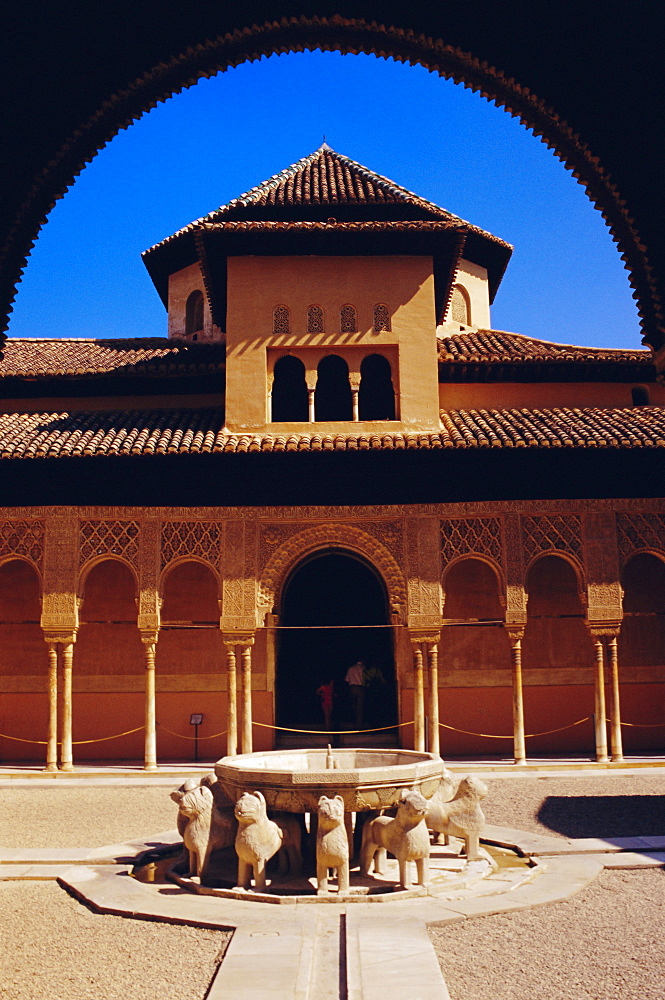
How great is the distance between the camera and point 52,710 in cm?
1562

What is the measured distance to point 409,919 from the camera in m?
6.55

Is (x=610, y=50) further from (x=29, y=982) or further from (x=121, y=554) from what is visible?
(x=121, y=554)

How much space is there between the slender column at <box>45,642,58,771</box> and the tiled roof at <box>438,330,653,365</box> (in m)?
9.40

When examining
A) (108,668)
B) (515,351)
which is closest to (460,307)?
(515,351)

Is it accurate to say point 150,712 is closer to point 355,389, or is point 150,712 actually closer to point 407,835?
point 355,389

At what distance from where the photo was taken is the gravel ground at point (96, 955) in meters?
5.38

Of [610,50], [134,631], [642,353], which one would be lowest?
[134,631]

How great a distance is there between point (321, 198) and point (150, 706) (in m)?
10.5

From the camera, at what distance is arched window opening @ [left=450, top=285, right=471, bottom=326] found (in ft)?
73.3

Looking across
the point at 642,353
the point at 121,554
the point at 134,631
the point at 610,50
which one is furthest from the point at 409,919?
the point at 642,353

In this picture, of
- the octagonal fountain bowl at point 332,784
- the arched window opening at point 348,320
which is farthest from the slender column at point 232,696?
the octagonal fountain bowl at point 332,784

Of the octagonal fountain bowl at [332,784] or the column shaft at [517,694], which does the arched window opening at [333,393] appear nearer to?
the column shaft at [517,694]

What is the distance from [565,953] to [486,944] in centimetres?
52

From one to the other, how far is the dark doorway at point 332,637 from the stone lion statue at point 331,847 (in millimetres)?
11264
